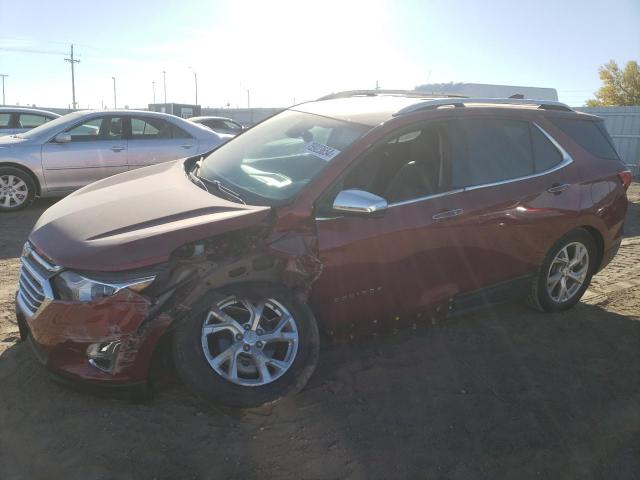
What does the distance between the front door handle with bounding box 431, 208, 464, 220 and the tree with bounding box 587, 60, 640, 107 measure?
58.9m

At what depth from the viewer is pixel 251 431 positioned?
2.79m

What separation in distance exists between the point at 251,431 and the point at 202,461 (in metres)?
0.32

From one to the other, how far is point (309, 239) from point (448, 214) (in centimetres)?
103

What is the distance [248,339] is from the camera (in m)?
2.94

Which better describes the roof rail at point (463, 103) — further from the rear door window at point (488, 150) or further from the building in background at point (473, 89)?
the building in background at point (473, 89)

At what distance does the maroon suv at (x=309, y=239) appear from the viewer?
2691 millimetres

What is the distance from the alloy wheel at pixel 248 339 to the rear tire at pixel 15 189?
6277 mm

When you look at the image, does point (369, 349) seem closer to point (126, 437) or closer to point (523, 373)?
point (523, 373)

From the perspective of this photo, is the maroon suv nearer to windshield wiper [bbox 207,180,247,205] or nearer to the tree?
windshield wiper [bbox 207,180,247,205]

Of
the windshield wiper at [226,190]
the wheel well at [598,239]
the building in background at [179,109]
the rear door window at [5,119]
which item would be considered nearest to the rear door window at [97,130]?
the rear door window at [5,119]

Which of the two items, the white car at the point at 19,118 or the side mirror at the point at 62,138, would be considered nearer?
the side mirror at the point at 62,138

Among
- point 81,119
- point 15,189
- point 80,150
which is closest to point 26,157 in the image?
point 15,189

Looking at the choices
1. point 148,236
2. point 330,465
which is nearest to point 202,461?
point 330,465

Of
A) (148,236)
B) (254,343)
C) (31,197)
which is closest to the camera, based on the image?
(148,236)
